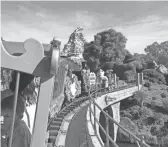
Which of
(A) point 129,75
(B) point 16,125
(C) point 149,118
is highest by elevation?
(A) point 129,75

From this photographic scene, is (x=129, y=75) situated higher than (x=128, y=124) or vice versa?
(x=129, y=75)

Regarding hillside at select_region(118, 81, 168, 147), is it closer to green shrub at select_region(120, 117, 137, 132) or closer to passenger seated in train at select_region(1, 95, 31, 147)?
green shrub at select_region(120, 117, 137, 132)

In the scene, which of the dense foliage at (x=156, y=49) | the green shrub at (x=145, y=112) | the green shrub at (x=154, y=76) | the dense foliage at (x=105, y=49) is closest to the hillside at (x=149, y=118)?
the green shrub at (x=145, y=112)

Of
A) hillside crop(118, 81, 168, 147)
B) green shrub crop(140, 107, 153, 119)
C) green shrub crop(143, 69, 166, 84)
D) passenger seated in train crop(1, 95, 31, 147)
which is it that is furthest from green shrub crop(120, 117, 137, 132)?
passenger seated in train crop(1, 95, 31, 147)

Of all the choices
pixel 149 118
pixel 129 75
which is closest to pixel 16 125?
pixel 149 118

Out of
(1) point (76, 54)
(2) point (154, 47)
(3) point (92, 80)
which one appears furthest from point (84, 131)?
(2) point (154, 47)

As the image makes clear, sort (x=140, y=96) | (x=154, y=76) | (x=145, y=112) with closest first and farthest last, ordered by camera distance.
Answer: (x=145, y=112) → (x=140, y=96) → (x=154, y=76)

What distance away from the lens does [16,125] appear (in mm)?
1065

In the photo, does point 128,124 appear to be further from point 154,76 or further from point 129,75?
point 154,76

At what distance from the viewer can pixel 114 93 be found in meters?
13.4

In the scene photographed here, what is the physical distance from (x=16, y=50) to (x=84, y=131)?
11.0 ft

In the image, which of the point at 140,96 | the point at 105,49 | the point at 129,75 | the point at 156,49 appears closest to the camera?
the point at 140,96

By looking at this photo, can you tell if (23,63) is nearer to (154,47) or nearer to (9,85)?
(9,85)

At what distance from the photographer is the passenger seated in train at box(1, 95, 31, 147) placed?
3.34 ft
